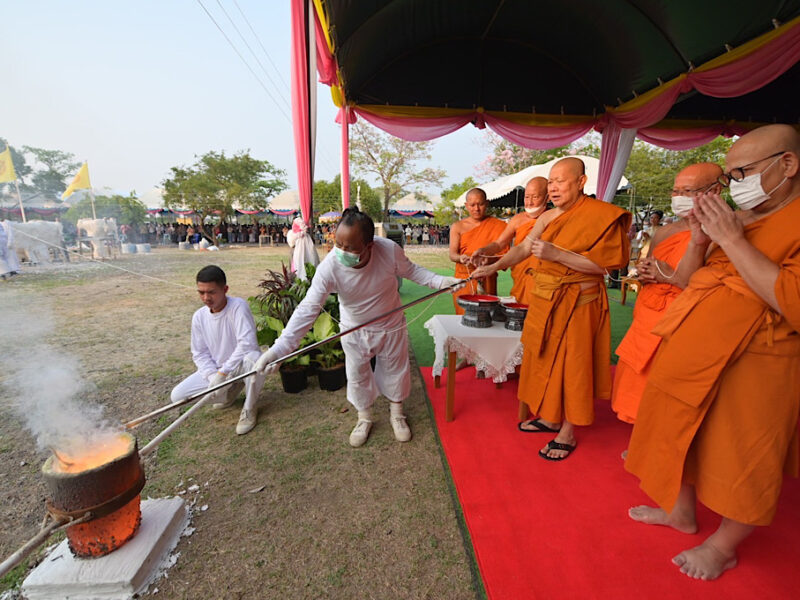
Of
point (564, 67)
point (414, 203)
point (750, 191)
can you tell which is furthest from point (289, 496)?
point (414, 203)

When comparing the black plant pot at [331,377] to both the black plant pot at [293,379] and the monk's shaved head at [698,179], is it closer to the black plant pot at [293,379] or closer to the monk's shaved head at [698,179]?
Answer: the black plant pot at [293,379]

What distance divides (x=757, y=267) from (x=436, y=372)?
8.05 feet

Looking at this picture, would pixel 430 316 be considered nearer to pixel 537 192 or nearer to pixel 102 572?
pixel 537 192

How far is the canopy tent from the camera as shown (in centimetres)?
399

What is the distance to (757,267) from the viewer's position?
4.18 feet

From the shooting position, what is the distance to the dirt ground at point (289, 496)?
1.69m

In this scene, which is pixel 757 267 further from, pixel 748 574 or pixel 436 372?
pixel 436 372

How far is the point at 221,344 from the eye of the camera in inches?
119

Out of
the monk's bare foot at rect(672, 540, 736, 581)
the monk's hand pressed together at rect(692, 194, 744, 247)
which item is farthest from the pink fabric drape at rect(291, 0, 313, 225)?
the monk's bare foot at rect(672, 540, 736, 581)

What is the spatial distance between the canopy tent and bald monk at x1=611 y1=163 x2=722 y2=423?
3.12 m

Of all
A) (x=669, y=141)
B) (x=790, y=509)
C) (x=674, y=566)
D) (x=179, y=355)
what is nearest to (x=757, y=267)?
(x=674, y=566)

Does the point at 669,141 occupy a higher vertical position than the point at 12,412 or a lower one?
higher

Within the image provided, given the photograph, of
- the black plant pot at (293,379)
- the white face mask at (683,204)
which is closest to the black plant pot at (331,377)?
the black plant pot at (293,379)

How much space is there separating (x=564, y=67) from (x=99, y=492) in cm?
730
